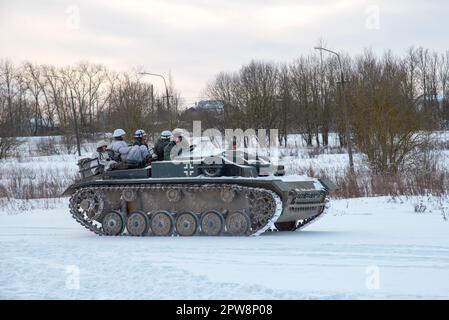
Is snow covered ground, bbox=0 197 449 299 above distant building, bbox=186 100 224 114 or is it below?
below

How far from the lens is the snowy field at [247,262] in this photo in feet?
28.8

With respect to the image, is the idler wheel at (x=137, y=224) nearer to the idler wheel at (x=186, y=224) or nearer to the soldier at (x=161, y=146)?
the idler wheel at (x=186, y=224)

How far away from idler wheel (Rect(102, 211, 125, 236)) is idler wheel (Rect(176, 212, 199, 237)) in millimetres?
1451

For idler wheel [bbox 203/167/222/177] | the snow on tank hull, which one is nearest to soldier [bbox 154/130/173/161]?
the snow on tank hull

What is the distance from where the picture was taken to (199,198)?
15383 mm

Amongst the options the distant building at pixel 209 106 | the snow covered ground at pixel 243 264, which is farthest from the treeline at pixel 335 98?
the snow covered ground at pixel 243 264

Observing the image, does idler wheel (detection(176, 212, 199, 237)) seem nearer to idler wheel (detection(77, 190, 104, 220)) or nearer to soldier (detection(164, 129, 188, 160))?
soldier (detection(164, 129, 188, 160))

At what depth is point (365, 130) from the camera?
1302 inches

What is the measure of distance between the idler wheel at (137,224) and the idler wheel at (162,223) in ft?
0.58

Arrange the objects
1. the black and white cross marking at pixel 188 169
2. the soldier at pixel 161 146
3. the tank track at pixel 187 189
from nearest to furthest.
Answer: the tank track at pixel 187 189 < the black and white cross marking at pixel 188 169 < the soldier at pixel 161 146

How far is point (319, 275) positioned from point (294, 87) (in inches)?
2197

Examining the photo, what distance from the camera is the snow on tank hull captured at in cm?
1452

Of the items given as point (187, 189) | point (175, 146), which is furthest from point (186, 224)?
point (175, 146)

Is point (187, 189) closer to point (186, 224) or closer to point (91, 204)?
point (186, 224)
